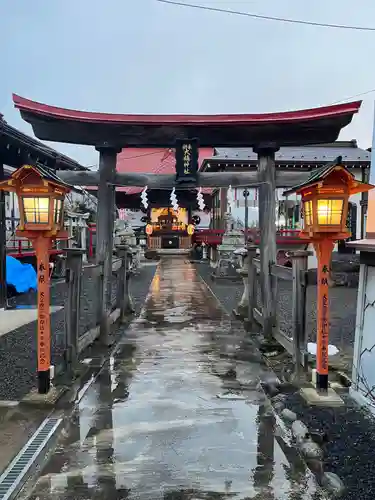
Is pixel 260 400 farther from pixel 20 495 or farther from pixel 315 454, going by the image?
pixel 20 495

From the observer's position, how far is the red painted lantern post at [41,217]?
214 inches

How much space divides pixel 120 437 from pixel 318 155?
73.6 ft

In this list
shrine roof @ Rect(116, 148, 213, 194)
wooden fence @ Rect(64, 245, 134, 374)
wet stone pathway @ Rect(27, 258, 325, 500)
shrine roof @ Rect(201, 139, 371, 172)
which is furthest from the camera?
shrine roof @ Rect(116, 148, 213, 194)

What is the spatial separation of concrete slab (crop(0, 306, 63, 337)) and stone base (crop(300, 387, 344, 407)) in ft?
21.0

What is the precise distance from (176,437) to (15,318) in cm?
767

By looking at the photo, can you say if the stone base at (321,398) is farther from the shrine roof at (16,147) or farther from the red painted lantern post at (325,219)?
the shrine roof at (16,147)

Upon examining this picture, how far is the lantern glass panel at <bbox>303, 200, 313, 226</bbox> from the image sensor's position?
5.76 metres

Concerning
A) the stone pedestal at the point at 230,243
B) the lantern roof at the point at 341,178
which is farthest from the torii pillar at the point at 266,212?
the stone pedestal at the point at 230,243

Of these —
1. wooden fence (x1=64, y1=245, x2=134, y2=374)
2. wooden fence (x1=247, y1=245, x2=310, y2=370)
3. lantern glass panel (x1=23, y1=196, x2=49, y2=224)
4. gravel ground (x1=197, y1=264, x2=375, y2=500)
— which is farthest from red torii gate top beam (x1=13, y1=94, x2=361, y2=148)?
gravel ground (x1=197, y1=264, x2=375, y2=500)

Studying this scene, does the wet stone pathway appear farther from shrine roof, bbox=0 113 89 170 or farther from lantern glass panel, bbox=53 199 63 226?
shrine roof, bbox=0 113 89 170

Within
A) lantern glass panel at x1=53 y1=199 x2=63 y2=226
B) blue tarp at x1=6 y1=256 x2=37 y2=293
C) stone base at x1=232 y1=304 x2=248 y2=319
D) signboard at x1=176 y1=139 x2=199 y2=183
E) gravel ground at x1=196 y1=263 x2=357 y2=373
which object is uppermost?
signboard at x1=176 y1=139 x2=199 y2=183

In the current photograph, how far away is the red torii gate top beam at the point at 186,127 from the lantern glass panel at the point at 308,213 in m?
3.47

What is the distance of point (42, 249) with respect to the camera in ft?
18.5

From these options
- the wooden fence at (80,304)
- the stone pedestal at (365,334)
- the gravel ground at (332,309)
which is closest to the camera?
the stone pedestal at (365,334)
